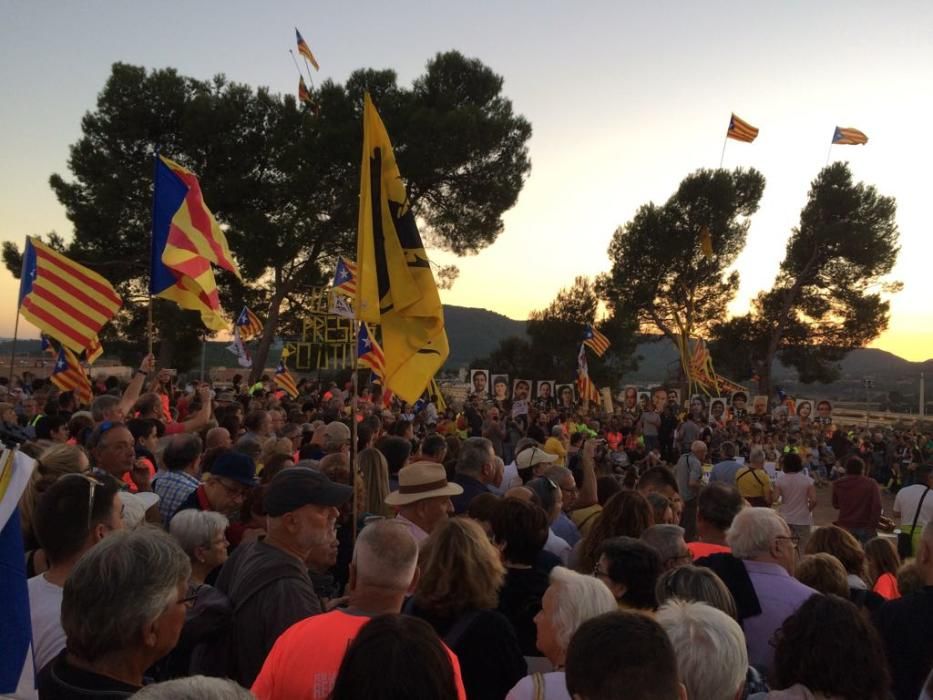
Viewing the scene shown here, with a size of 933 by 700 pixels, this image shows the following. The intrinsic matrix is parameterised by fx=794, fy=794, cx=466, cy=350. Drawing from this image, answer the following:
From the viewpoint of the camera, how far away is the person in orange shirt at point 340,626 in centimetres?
221

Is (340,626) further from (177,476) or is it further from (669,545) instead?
(177,476)

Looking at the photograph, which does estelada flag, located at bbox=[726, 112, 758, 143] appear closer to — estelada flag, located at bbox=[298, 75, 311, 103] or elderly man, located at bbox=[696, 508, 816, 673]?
estelada flag, located at bbox=[298, 75, 311, 103]

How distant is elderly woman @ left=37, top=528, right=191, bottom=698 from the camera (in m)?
1.94

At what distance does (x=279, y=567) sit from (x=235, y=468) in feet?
4.91

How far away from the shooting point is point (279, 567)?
2.79m

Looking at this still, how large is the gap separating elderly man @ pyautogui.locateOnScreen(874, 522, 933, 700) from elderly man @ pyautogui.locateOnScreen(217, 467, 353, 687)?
213 cm

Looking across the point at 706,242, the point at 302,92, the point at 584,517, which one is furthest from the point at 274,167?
the point at 584,517

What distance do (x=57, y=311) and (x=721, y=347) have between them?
35.5 meters

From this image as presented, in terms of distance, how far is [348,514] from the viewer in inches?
191

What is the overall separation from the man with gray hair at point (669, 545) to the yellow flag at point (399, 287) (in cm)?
199

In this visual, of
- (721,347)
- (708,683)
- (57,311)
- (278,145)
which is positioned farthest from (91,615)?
(721,347)

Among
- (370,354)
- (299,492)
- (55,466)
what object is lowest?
(55,466)

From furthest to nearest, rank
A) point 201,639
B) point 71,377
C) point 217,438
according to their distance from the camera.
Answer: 1. point 71,377
2. point 217,438
3. point 201,639

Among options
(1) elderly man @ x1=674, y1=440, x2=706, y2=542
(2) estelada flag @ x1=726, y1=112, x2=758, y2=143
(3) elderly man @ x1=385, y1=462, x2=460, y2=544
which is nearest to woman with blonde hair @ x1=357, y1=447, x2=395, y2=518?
(3) elderly man @ x1=385, y1=462, x2=460, y2=544
